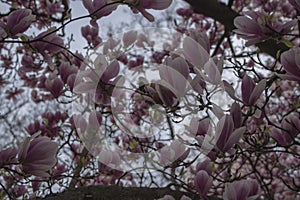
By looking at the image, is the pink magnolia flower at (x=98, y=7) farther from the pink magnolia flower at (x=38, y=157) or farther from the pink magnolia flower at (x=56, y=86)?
the pink magnolia flower at (x=56, y=86)

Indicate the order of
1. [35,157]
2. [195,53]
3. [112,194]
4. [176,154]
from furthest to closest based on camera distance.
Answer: [112,194], [176,154], [195,53], [35,157]

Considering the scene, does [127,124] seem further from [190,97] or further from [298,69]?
[298,69]

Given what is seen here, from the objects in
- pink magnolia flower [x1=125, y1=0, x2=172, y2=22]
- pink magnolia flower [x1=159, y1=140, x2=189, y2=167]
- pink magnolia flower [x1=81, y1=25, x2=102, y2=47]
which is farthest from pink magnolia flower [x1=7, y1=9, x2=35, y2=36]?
pink magnolia flower [x1=81, y1=25, x2=102, y2=47]

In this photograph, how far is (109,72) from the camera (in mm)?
1173

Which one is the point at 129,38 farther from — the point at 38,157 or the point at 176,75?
the point at 38,157

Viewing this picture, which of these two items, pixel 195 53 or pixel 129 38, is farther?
pixel 129 38

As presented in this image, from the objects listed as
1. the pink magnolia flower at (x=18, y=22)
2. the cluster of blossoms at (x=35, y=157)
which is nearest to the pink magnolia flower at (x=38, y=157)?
the cluster of blossoms at (x=35, y=157)

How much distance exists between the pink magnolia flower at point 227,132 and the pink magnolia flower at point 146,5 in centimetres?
35

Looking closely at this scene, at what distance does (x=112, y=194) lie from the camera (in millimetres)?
1310

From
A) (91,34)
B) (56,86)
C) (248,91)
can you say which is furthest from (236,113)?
(91,34)

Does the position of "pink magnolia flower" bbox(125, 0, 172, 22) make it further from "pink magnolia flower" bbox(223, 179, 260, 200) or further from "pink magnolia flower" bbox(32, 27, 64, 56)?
"pink magnolia flower" bbox(223, 179, 260, 200)

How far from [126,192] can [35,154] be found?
1.55ft

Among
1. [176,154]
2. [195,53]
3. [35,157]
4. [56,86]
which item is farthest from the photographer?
[56,86]

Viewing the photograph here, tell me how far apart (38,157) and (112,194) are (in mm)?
437
